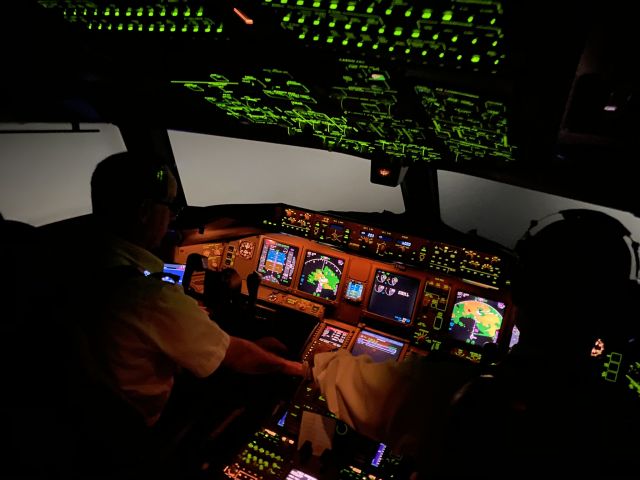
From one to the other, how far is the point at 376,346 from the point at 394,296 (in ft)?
1.18

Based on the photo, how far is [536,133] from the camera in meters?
1.33

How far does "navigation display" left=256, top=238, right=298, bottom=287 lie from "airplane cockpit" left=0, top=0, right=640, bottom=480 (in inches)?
0.5

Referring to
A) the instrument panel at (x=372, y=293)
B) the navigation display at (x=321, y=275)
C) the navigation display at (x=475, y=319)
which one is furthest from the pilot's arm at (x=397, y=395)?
the navigation display at (x=321, y=275)

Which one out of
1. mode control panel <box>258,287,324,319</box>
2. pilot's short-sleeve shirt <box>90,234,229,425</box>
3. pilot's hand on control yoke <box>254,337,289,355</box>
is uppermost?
pilot's short-sleeve shirt <box>90,234,229,425</box>

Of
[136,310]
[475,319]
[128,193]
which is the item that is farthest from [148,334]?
[475,319]

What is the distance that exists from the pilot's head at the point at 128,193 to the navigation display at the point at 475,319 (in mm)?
1931

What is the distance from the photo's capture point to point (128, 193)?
4.01ft

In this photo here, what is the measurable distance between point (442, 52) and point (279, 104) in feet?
3.47

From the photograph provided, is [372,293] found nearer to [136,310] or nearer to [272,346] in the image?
[272,346]

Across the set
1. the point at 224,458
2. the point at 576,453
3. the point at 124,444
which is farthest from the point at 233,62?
the point at 224,458

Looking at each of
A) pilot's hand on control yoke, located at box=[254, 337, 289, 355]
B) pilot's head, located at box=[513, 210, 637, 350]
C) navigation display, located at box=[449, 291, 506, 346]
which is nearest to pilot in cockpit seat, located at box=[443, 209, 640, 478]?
pilot's head, located at box=[513, 210, 637, 350]

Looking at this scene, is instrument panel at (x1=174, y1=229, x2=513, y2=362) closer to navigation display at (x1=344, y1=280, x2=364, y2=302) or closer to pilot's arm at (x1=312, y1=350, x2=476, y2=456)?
navigation display at (x1=344, y1=280, x2=364, y2=302)

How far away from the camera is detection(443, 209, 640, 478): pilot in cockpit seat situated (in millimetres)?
659

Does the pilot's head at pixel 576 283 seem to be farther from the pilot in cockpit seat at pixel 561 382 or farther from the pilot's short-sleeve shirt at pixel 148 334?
the pilot's short-sleeve shirt at pixel 148 334
